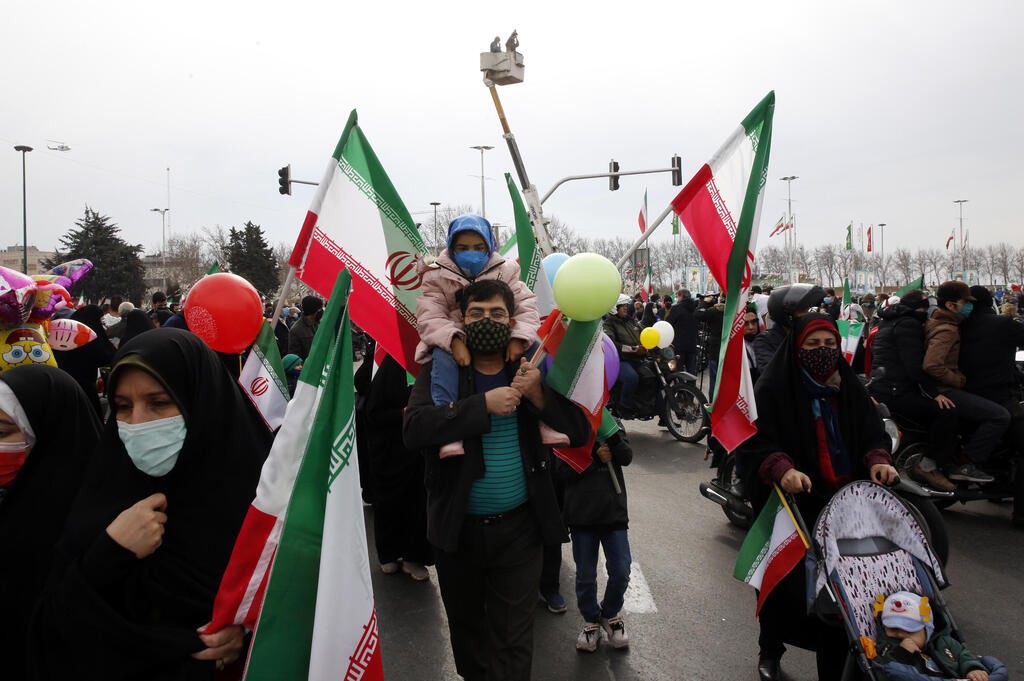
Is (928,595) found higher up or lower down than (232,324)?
lower down

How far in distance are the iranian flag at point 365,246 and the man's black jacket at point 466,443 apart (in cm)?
85

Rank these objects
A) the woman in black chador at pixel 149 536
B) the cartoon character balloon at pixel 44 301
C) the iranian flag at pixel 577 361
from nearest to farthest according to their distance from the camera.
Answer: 1. the woman in black chador at pixel 149 536
2. the iranian flag at pixel 577 361
3. the cartoon character balloon at pixel 44 301

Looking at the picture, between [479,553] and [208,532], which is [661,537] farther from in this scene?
[208,532]

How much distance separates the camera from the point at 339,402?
2.12 meters

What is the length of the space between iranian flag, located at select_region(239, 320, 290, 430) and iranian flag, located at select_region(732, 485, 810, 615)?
8.47 feet

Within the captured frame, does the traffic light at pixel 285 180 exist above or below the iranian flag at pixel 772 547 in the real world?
above

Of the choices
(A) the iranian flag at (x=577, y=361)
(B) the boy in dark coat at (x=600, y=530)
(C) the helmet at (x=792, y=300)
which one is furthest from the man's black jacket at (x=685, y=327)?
(A) the iranian flag at (x=577, y=361)

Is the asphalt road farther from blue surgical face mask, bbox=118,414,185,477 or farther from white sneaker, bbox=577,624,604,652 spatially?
blue surgical face mask, bbox=118,414,185,477

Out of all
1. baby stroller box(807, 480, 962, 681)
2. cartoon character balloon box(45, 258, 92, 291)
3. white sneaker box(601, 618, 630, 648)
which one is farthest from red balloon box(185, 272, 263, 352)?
baby stroller box(807, 480, 962, 681)

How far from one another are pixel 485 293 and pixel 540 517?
0.96 metres

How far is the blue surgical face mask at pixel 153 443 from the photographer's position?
1942 mm

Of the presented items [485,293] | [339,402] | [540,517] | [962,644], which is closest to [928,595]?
[962,644]

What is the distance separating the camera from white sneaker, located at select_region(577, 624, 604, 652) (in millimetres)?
3709

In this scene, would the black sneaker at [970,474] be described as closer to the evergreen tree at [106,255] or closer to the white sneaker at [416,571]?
the white sneaker at [416,571]
